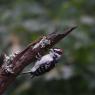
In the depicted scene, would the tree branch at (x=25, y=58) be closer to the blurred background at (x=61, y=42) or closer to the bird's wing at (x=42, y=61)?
the bird's wing at (x=42, y=61)

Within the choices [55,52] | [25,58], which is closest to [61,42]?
[55,52]

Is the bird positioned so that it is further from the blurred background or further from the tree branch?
the blurred background

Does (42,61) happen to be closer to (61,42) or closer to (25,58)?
(25,58)

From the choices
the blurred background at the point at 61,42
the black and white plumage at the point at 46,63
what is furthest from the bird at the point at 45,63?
the blurred background at the point at 61,42

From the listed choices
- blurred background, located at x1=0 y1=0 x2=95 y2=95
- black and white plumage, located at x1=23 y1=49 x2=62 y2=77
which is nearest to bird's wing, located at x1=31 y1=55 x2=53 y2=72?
black and white plumage, located at x1=23 y1=49 x2=62 y2=77

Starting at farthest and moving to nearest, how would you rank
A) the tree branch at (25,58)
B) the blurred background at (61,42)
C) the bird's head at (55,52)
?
1. the blurred background at (61,42)
2. the bird's head at (55,52)
3. the tree branch at (25,58)

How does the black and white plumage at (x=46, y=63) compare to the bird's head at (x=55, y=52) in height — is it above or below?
below
